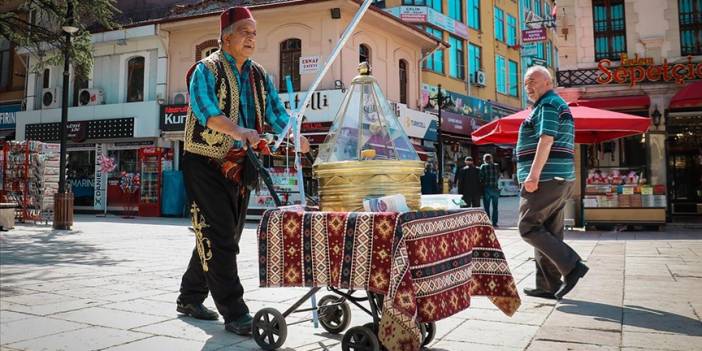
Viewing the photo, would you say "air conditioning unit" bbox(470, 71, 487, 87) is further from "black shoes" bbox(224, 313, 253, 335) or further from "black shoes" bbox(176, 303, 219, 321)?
"black shoes" bbox(224, 313, 253, 335)

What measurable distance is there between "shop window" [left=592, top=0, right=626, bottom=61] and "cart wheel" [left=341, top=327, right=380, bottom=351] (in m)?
13.0

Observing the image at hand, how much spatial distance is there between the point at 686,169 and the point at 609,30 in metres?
6.29

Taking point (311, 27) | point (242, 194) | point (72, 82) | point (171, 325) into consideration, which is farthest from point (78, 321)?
point (72, 82)

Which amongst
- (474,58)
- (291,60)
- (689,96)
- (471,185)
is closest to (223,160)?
(471,185)

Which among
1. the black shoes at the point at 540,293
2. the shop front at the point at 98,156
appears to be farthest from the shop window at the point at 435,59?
the black shoes at the point at 540,293

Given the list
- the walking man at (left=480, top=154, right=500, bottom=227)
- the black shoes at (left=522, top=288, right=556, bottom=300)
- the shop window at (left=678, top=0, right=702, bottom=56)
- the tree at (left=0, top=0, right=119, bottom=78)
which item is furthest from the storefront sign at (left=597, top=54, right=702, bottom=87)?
the tree at (left=0, top=0, right=119, bottom=78)

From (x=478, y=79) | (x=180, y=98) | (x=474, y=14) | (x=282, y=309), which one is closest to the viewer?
(x=282, y=309)

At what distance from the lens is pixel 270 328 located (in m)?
2.80

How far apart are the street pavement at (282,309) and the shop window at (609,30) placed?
7835 millimetres

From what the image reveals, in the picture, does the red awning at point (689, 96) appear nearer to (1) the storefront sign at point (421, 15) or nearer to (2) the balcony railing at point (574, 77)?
(2) the balcony railing at point (574, 77)

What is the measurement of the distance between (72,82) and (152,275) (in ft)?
63.9

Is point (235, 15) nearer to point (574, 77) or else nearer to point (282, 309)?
point (282, 309)

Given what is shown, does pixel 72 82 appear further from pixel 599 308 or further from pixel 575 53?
pixel 599 308

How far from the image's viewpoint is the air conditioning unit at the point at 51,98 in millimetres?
21594
